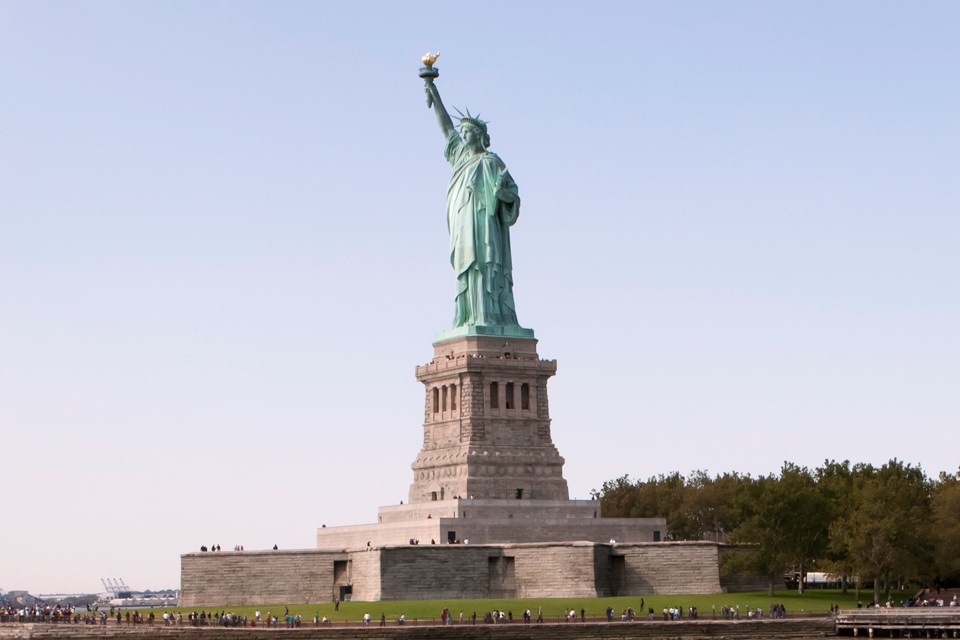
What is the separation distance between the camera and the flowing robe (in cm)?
8825

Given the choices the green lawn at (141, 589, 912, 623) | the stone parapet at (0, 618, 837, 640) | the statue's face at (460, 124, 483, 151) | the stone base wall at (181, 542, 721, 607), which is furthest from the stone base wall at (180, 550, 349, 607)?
the statue's face at (460, 124, 483, 151)

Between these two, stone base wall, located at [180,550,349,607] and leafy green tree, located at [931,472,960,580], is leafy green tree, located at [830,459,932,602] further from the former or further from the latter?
stone base wall, located at [180,550,349,607]

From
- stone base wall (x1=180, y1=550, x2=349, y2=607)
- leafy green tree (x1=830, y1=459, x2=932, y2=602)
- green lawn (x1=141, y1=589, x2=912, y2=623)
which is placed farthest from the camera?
leafy green tree (x1=830, y1=459, x2=932, y2=602)

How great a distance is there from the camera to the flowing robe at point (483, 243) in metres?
88.2

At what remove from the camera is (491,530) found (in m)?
79.6

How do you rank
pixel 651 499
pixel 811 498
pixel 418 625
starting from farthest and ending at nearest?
pixel 651 499 → pixel 811 498 → pixel 418 625

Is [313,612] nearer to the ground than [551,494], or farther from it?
nearer to the ground

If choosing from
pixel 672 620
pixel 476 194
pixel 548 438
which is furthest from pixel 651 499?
pixel 672 620

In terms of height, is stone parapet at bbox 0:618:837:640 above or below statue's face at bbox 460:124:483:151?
below

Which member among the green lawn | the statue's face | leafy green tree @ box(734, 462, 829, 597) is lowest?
the green lawn

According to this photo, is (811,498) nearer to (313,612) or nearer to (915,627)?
(915,627)

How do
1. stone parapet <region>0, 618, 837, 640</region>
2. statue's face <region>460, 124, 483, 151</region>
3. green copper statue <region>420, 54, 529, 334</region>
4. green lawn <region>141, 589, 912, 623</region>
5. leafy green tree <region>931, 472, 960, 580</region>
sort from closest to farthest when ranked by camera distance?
stone parapet <region>0, 618, 837, 640</region> → green lawn <region>141, 589, 912, 623</region> → leafy green tree <region>931, 472, 960, 580</region> → green copper statue <region>420, 54, 529, 334</region> → statue's face <region>460, 124, 483, 151</region>

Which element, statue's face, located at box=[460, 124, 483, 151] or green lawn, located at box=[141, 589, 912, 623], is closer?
green lawn, located at box=[141, 589, 912, 623]

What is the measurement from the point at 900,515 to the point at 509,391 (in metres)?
19.2
